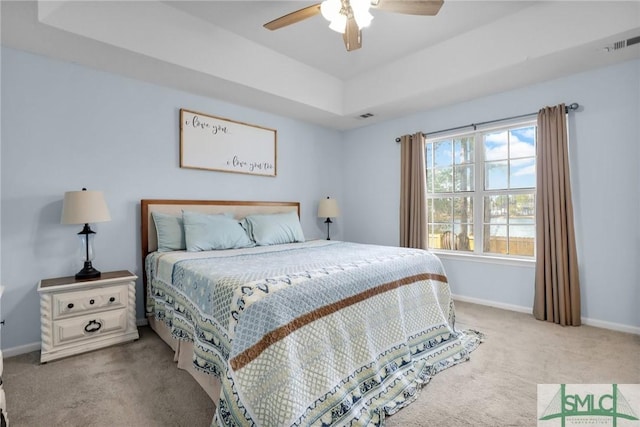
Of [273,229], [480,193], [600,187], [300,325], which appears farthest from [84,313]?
[600,187]

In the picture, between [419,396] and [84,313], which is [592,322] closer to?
[419,396]

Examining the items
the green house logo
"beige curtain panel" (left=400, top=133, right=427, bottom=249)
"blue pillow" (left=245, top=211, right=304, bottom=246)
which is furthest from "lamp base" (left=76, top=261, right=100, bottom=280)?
"beige curtain panel" (left=400, top=133, right=427, bottom=249)

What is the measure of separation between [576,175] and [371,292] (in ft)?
7.97

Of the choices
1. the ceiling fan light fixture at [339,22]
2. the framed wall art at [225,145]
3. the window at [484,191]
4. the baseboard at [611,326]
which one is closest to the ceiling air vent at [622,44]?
the window at [484,191]

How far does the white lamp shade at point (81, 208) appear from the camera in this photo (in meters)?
2.36

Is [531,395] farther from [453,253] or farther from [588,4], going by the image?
[588,4]

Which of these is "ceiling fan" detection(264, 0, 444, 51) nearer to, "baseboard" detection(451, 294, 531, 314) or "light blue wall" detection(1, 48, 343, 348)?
"light blue wall" detection(1, 48, 343, 348)

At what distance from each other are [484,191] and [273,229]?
2.38 m

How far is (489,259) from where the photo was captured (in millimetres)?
3490

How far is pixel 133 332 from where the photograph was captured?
2.56 meters

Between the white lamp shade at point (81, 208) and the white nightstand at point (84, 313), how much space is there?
46 centimetres

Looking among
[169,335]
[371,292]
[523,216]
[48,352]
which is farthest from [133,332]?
[523,216]

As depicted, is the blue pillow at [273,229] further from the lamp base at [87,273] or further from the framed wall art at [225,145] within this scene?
the lamp base at [87,273]

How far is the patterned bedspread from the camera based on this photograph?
4.49 ft
